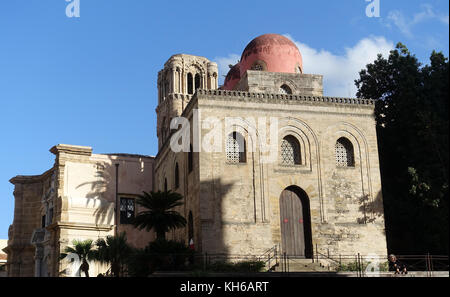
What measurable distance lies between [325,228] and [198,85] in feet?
69.2

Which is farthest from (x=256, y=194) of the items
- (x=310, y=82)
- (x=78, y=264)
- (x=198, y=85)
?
(x=198, y=85)

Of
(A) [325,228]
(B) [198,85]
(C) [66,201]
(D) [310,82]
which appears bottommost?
(A) [325,228]

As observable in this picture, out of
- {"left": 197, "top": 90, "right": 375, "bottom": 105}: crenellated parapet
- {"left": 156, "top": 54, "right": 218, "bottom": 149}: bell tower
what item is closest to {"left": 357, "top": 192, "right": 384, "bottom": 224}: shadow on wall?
{"left": 197, "top": 90, "right": 375, "bottom": 105}: crenellated parapet

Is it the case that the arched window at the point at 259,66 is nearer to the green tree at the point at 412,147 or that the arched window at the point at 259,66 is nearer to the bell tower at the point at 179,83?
the green tree at the point at 412,147

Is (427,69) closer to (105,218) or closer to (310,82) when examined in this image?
(310,82)

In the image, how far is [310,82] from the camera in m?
30.5

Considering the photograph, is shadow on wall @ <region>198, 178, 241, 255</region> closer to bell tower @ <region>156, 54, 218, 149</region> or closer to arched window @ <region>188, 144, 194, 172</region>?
arched window @ <region>188, 144, 194, 172</region>

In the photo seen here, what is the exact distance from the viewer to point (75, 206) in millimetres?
34562

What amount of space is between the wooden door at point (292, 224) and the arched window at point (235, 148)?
2.53 m

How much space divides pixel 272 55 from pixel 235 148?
677 cm

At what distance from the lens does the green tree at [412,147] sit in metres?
28.0

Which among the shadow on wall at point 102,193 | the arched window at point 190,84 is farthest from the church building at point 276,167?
the arched window at point 190,84
